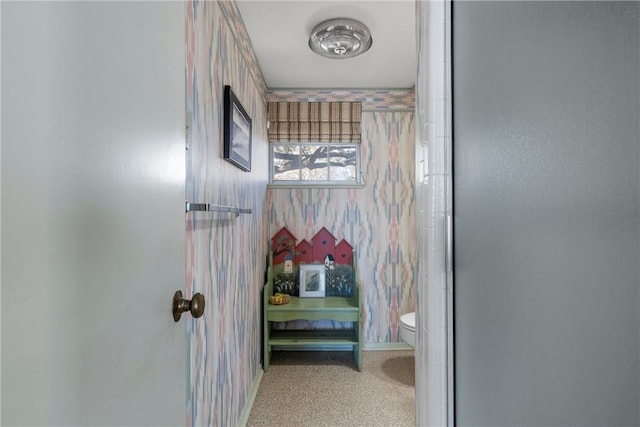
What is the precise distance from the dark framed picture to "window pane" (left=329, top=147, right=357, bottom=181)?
4.10ft

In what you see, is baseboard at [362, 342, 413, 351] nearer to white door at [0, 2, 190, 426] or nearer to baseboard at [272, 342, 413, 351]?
baseboard at [272, 342, 413, 351]

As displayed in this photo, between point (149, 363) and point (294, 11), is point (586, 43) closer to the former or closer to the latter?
point (149, 363)

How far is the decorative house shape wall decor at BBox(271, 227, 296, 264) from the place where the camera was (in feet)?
10.5

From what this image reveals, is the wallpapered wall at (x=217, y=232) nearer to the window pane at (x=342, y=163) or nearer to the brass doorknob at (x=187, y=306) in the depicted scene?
the brass doorknob at (x=187, y=306)

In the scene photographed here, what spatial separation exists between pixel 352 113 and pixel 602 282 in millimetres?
2978

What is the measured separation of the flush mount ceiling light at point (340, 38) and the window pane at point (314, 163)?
107 cm

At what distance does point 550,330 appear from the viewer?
1.81 feet

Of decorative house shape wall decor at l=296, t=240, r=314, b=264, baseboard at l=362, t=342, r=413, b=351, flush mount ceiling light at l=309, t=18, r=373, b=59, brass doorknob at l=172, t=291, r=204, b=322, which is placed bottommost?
baseboard at l=362, t=342, r=413, b=351

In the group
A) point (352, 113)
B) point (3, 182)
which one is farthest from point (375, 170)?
point (3, 182)

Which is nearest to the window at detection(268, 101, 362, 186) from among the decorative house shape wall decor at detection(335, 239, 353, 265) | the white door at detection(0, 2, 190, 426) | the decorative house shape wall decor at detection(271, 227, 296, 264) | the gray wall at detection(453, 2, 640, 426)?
the decorative house shape wall decor at detection(271, 227, 296, 264)

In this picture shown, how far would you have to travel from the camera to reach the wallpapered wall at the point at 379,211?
10.7 feet

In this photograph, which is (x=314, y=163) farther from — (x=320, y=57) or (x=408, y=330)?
(x=408, y=330)

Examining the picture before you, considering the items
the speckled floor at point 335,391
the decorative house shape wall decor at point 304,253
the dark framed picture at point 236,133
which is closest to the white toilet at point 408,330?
the speckled floor at point 335,391

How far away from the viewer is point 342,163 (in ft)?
11.0
